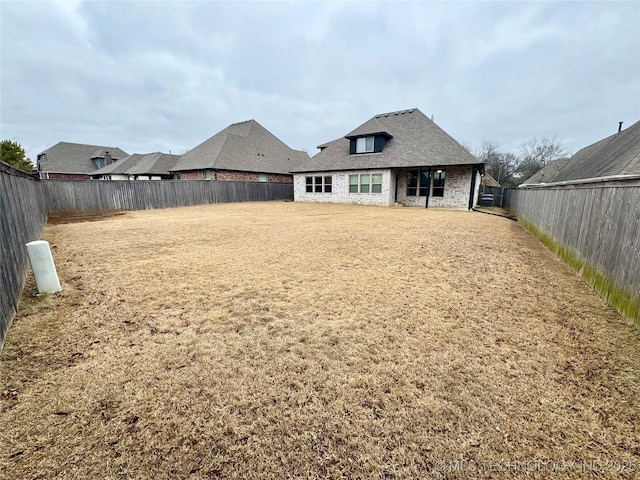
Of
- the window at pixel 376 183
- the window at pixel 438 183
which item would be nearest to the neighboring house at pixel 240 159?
the window at pixel 376 183

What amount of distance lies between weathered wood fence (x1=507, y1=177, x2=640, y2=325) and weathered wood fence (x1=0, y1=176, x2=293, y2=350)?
21.8 ft

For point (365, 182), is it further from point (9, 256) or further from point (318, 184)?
point (9, 256)

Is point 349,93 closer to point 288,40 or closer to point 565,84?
point 288,40

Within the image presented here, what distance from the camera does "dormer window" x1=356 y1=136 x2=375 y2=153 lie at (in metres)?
19.1

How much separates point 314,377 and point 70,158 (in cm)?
4546

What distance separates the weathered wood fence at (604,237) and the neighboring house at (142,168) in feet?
97.8

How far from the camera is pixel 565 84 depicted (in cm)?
3097

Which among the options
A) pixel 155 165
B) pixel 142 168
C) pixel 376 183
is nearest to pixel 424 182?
pixel 376 183

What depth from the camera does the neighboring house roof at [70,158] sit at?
31.2m

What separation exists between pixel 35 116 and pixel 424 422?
74.6 m

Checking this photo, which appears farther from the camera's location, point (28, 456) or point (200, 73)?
point (200, 73)

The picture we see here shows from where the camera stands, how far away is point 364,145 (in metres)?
19.3

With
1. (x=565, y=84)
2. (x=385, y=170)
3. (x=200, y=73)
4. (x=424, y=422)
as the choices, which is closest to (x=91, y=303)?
(x=424, y=422)

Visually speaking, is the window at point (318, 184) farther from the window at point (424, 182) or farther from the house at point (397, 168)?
the window at point (424, 182)
